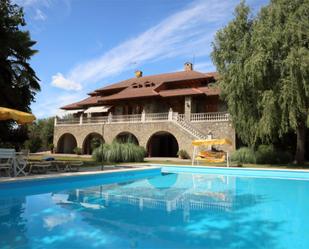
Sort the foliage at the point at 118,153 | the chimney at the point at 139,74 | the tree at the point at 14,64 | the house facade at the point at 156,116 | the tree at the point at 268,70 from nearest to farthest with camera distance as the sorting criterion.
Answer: the tree at the point at 14,64 → the tree at the point at 268,70 → the foliage at the point at 118,153 → the house facade at the point at 156,116 → the chimney at the point at 139,74

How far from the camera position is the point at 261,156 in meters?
22.9

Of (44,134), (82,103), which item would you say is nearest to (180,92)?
(82,103)

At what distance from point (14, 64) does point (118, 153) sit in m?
9.30

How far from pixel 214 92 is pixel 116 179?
51.8 ft

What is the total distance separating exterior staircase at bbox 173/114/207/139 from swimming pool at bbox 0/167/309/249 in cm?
1158

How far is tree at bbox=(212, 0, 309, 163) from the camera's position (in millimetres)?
18500

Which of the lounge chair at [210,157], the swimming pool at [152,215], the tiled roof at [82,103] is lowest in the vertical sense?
the swimming pool at [152,215]

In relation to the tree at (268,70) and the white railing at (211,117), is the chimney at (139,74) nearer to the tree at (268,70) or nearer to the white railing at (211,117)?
the white railing at (211,117)

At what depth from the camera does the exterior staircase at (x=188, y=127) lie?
2600 centimetres

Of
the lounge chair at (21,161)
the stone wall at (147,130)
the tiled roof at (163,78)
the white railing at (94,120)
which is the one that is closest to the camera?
the lounge chair at (21,161)

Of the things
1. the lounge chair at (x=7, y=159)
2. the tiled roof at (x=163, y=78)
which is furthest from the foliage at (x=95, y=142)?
the lounge chair at (x=7, y=159)

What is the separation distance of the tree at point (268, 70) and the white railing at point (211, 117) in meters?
3.64

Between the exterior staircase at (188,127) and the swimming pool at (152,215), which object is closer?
the swimming pool at (152,215)

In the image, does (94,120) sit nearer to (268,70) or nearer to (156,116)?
(156,116)
